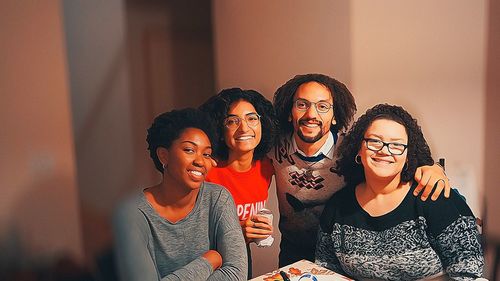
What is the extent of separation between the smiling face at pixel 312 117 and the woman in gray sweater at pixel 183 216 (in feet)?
0.78

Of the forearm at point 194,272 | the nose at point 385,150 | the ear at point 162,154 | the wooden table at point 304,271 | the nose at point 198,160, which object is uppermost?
the ear at point 162,154

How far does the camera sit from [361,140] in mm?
1175

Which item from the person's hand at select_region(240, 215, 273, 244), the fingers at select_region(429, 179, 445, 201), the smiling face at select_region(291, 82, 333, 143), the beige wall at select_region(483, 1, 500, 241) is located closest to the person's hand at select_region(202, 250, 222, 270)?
the person's hand at select_region(240, 215, 273, 244)

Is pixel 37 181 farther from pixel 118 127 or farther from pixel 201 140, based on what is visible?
pixel 201 140

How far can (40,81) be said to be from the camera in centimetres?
68

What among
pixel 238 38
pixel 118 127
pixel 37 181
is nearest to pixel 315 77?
pixel 238 38

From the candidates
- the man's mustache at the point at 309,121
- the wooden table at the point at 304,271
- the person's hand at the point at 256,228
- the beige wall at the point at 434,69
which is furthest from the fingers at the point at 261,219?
the beige wall at the point at 434,69

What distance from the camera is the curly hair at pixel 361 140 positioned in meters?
1.18

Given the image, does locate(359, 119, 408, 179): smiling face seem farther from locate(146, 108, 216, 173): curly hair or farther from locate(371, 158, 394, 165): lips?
locate(146, 108, 216, 173): curly hair

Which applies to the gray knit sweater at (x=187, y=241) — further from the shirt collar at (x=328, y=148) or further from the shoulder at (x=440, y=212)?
the shoulder at (x=440, y=212)

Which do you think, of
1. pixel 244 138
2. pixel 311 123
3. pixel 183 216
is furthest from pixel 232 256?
pixel 311 123

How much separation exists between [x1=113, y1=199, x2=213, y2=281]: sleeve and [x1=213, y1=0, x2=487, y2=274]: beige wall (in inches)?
7.4

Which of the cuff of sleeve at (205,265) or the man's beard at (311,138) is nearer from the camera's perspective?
the cuff of sleeve at (205,265)

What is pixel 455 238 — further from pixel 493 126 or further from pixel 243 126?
pixel 243 126
